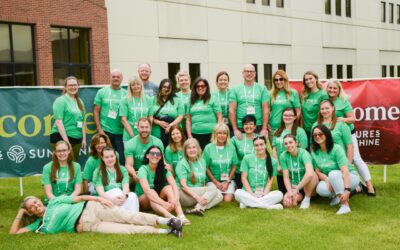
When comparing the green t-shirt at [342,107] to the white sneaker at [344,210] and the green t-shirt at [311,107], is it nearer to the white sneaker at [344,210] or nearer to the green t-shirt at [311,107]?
the green t-shirt at [311,107]

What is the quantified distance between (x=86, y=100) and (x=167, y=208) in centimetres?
297

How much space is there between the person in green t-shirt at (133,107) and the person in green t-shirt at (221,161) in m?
1.17

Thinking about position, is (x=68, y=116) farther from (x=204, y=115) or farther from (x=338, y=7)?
(x=338, y=7)

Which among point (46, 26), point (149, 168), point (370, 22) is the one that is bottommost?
point (149, 168)

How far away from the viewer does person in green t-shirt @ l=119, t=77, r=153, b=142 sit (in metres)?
7.77

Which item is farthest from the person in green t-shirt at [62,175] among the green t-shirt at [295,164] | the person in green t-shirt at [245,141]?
the green t-shirt at [295,164]

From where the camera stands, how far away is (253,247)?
534 centimetres

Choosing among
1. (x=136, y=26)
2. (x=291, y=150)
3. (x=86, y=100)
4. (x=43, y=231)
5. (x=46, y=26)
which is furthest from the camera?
(x=136, y=26)

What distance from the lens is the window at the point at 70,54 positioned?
19953 millimetres

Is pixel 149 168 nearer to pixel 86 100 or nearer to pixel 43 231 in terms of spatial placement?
pixel 43 231

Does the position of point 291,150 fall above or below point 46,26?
below

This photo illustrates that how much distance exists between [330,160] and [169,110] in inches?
105

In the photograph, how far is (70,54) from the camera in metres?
20.4

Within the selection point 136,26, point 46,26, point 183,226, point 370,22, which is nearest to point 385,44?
point 370,22
